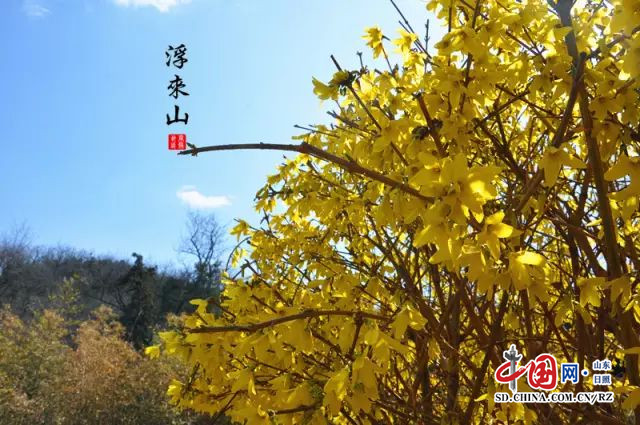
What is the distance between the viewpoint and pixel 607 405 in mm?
1932

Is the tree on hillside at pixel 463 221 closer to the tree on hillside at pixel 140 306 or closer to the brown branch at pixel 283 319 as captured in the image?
the brown branch at pixel 283 319

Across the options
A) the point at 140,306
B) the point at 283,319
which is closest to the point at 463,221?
the point at 283,319

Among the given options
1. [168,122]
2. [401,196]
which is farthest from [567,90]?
[168,122]

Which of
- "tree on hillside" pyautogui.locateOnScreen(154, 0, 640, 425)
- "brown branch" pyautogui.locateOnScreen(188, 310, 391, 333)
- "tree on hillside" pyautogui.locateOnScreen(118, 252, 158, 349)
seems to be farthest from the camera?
"tree on hillside" pyautogui.locateOnScreen(118, 252, 158, 349)

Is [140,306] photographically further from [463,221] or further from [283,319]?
[463,221]

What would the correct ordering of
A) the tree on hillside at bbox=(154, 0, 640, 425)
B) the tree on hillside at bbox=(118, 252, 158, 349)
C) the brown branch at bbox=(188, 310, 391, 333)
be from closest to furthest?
the tree on hillside at bbox=(154, 0, 640, 425) < the brown branch at bbox=(188, 310, 391, 333) < the tree on hillside at bbox=(118, 252, 158, 349)

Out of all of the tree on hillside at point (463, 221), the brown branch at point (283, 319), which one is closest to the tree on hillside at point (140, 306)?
the tree on hillside at point (463, 221)

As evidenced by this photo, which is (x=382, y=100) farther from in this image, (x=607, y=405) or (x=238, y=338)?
(x=607, y=405)

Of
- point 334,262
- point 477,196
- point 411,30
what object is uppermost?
point 411,30

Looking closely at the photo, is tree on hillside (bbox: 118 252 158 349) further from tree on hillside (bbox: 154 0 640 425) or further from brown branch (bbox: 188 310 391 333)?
brown branch (bbox: 188 310 391 333)

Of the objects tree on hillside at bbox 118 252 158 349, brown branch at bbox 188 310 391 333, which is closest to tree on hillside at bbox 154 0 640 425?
brown branch at bbox 188 310 391 333

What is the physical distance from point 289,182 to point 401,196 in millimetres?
1490

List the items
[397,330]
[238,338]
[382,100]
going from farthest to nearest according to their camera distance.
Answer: [382,100] < [238,338] < [397,330]

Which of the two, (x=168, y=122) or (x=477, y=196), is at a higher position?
(x=168, y=122)
